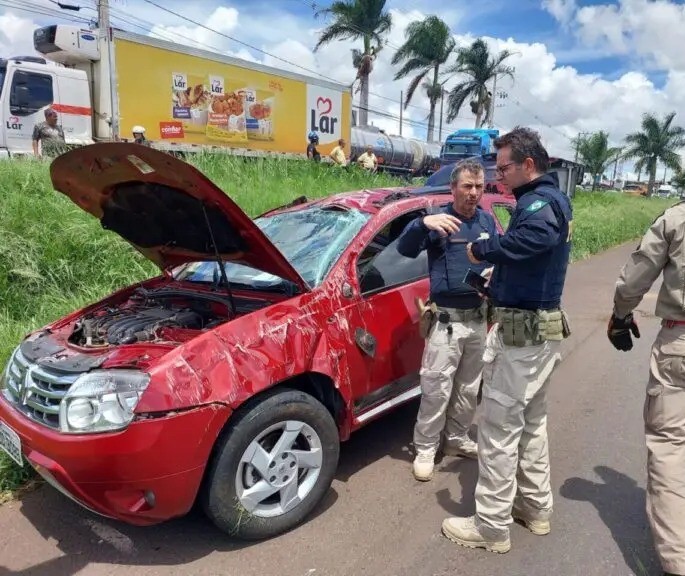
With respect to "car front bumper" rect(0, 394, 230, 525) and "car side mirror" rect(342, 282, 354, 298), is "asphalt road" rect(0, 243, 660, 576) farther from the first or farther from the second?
"car side mirror" rect(342, 282, 354, 298)

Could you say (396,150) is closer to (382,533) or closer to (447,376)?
(447,376)

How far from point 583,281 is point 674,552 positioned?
875cm

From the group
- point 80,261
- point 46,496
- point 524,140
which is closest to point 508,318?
point 524,140

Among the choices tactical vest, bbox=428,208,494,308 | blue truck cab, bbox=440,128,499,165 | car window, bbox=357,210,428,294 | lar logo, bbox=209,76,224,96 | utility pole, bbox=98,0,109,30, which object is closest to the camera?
tactical vest, bbox=428,208,494,308

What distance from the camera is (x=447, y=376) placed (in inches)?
132

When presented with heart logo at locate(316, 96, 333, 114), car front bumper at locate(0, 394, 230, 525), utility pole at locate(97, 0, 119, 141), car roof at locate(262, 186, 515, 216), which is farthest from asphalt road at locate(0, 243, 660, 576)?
heart logo at locate(316, 96, 333, 114)

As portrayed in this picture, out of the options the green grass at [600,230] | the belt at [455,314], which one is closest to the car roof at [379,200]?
the belt at [455,314]

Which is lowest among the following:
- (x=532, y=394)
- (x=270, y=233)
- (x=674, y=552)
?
(x=674, y=552)

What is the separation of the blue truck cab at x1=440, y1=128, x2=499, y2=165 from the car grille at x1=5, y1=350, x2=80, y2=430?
22.2 metres

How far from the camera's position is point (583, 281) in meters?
10.5

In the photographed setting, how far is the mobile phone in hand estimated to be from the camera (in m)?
3.00

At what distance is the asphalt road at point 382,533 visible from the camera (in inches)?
102

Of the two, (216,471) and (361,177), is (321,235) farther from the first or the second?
(361,177)

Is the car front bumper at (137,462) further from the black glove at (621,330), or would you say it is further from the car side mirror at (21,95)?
the car side mirror at (21,95)
